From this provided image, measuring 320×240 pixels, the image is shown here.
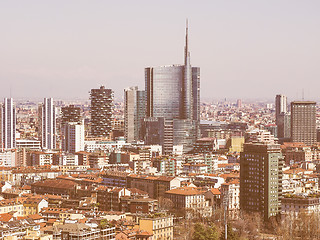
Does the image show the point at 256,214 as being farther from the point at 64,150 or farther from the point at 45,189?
the point at 64,150

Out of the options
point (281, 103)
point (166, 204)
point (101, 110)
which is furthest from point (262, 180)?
point (281, 103)

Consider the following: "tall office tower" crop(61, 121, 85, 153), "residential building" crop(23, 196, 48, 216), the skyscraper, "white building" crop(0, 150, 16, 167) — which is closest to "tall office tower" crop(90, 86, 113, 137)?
"tall office tower" crop(61, 121, 85, 153)

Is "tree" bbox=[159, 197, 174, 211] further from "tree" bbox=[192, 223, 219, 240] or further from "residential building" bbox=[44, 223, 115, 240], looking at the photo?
"residential building" bbox=[44, 223, 115, 240]

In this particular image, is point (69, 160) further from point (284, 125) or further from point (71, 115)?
point (284, 125)

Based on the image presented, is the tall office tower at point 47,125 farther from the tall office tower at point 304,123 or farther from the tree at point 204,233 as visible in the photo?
the tree at point 204,233

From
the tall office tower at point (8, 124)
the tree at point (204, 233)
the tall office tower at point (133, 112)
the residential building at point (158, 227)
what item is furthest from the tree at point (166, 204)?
the tall office tower at point (133, 112)
